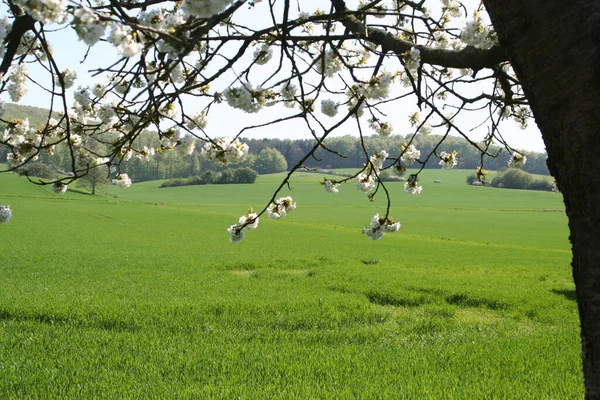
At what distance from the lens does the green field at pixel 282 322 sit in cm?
499

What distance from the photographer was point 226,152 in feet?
10.1

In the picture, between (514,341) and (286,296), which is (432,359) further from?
(286,296)

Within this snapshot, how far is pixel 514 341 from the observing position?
263 inches

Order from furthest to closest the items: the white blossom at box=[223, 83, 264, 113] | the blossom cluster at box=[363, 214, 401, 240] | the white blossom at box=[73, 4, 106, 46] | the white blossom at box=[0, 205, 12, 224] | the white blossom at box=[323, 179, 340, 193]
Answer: the white blossom at box=[323, 179, 340, 193]
the blossom cluster at box=[363, 214, 401, 240]
the white blossom at box=[0, 205, 12, 224]
the white blossom at box=[223, 83, 264, 113]
the white blossom at box=[73, 4, 106, 46]

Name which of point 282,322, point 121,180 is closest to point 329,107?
point 121,180

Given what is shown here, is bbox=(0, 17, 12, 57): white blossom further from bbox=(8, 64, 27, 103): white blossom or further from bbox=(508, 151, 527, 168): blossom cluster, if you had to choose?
bbox=(508, 151, 527, 168): blossom cluster

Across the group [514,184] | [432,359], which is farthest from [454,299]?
[514,184]

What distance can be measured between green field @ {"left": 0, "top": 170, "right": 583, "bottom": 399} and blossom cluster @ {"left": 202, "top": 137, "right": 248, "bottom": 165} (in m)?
2.54

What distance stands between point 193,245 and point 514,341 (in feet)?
50.3

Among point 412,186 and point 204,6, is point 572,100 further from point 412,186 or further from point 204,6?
point 412,186

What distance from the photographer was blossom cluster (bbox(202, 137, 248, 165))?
9.96ft

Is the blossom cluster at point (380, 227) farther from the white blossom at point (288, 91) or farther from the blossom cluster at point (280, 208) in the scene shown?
the white blossom at point (288, 91)

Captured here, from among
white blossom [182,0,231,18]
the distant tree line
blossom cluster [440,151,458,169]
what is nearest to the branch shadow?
blossom cluster [440,151,458,169]

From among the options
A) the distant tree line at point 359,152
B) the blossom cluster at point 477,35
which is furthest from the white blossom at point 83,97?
the distant tree line at point 359,152
